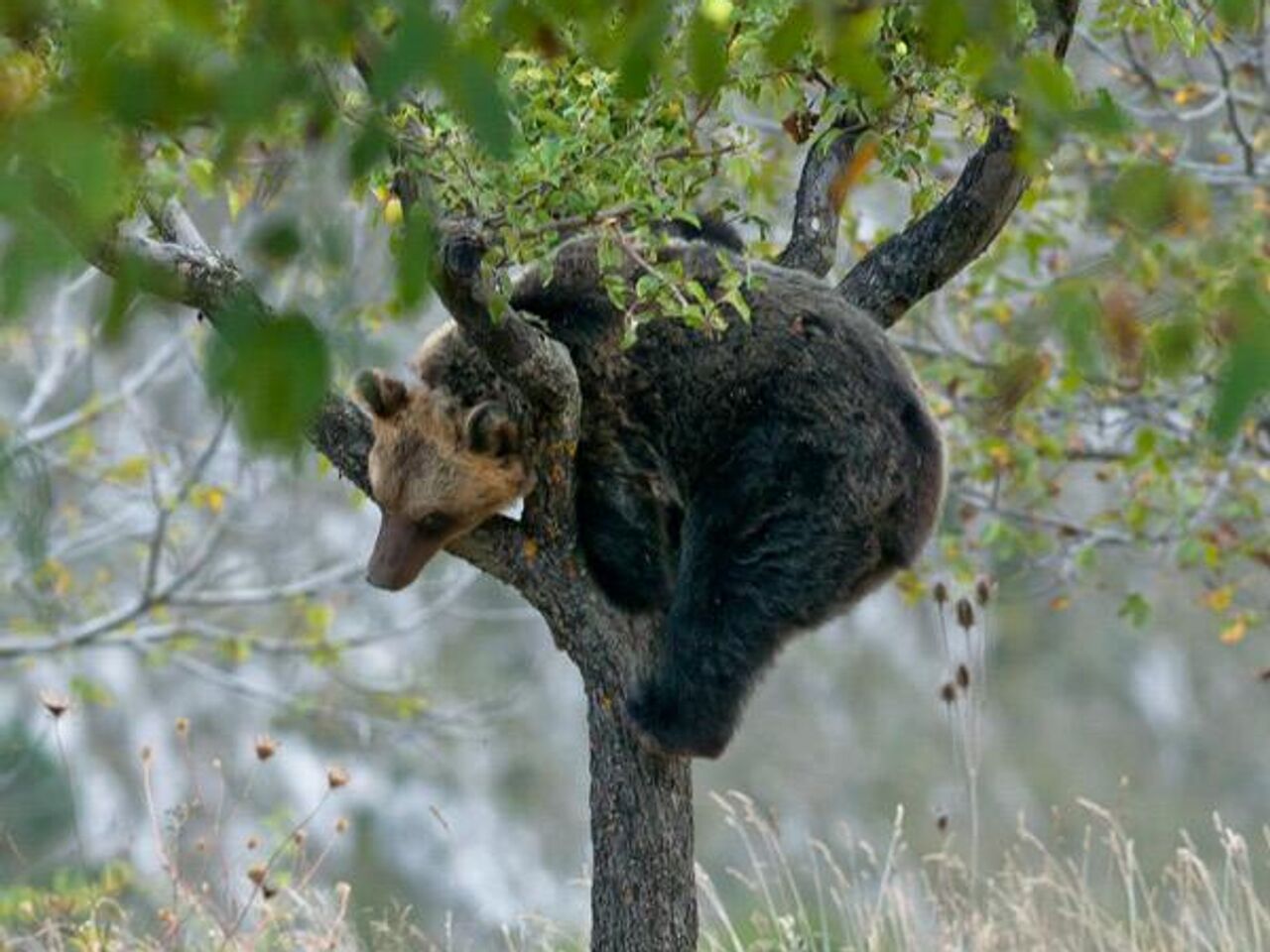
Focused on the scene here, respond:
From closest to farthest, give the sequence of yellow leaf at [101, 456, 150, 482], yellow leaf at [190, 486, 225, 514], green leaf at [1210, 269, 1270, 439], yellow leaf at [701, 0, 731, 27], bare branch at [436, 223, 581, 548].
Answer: green leaf at [1210, 269, 1270, 439] < yellow leaf at [701, 0, 731, 27] < bare branch at [436, 223, 581, 548] < yellow leaf at [190, 486, 225, 514] < yellow leaf at [101, 456, 150, 482]

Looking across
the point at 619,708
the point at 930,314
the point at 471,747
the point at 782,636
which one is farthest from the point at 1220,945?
the point at 471,747

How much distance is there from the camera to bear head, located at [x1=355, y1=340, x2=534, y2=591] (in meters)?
4.88

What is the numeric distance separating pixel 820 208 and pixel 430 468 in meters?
1.05

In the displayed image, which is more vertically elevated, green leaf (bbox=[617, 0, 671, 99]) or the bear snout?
green leaf (bbox=[617, 0, 671, 99])

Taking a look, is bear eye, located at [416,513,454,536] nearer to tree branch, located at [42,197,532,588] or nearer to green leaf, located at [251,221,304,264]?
tree branch, located at [42,197,532,588]

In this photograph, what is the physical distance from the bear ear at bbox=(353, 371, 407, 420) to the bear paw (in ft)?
3.19

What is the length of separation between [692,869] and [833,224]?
1.52m

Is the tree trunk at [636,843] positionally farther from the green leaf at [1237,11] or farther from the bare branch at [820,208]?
the green leaf at [1237,11]

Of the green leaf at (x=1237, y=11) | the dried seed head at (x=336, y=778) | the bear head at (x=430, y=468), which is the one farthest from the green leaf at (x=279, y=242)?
the dried seed head at (x=336, y=778)

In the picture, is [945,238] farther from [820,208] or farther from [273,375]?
[273,375]

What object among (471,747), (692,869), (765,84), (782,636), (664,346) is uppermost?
(765,84)

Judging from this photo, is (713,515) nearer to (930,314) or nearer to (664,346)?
(664,346)

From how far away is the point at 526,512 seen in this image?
179 inches

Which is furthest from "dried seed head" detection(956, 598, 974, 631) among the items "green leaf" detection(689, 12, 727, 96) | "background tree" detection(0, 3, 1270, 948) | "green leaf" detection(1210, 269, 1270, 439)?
"green leaf" detection(1210, 269, 1270, 439)
